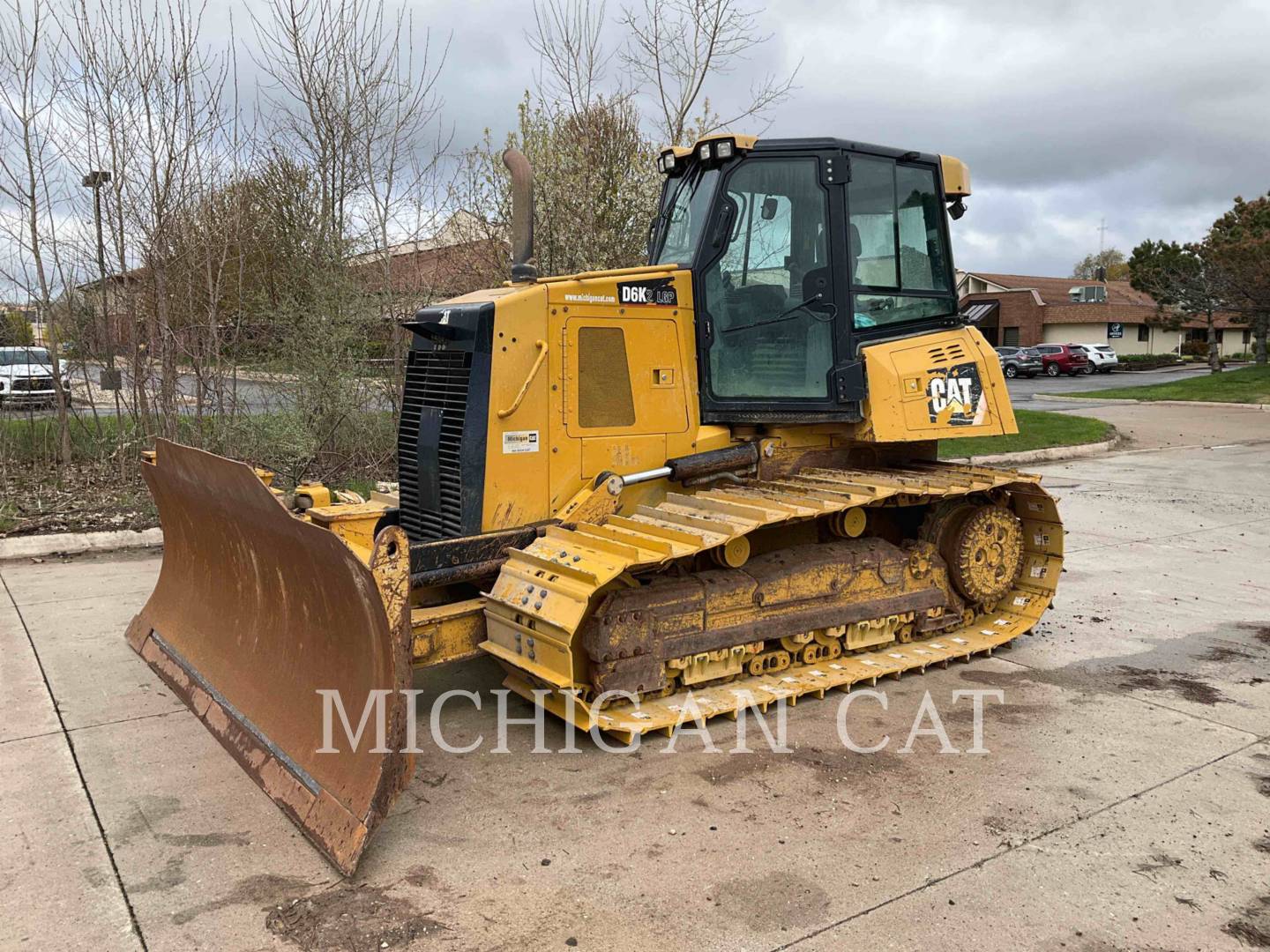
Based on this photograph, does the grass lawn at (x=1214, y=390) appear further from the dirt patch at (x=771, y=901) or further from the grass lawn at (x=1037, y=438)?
the dirt patch at (x=771, y=901)

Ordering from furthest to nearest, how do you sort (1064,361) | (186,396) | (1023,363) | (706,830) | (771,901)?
(1064,361)
(1023,363)
(186,396)
(706,830)
(771,901)

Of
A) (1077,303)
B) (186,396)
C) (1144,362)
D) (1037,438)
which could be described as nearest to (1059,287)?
(1077,303)

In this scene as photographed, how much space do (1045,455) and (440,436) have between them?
13136 millimetres

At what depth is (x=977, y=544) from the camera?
20.0ft

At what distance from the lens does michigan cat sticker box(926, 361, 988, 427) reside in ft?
19.2

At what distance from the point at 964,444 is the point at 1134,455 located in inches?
106

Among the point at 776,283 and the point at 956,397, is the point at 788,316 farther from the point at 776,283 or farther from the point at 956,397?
the point at 956,397

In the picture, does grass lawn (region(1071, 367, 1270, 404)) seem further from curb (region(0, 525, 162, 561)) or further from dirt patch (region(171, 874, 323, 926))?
dirt patch (region(171, 874, 323, 926))

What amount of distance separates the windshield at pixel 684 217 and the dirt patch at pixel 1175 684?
3.47 meters

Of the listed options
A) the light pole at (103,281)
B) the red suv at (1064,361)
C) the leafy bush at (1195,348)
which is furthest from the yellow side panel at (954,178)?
the leafy bush at (1195,348)

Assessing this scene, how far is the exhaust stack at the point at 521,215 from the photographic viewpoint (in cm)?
525

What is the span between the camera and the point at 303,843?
3811 millimetres

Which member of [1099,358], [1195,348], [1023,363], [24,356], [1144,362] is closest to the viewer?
[24,356]

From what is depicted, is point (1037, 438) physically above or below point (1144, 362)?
below
